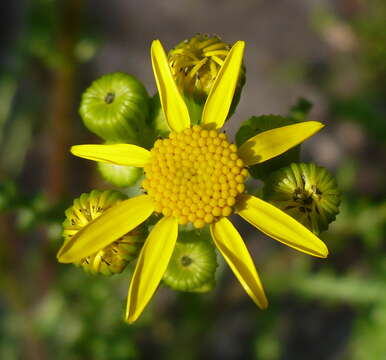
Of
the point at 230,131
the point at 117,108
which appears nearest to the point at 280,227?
the point at 117,108

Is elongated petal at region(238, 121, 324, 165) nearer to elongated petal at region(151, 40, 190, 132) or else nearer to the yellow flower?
the yellow flower

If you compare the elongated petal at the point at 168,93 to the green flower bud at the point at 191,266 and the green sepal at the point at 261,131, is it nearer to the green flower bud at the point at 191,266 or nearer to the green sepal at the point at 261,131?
the green sepal at the point at 261,131

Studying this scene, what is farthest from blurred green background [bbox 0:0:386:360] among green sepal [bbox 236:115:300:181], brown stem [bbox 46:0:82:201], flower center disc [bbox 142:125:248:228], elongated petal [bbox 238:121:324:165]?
flower center disc [bbox 142:125:248:228]

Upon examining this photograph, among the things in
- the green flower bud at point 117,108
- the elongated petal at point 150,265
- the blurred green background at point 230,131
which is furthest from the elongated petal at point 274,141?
the blurred green background at point 230,131

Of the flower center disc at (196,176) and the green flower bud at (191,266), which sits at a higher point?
the flower center disc at (196,176)

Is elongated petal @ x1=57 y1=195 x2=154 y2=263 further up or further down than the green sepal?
further down

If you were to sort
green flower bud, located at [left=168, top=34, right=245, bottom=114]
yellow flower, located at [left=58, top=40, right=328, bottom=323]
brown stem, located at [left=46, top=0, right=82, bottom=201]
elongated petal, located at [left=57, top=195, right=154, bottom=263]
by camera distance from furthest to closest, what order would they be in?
1. brown stem, located at [left=46, top=0, right=82, bottom=201]
2. green flower bud, located at [left=168, top=34, right=245, bottom=114]
3. yellow flower, located at [left=58, top=40, right=328, bottom=323]
4. elongated petal, located at [left=57, top=195, right=154, bottom=263]

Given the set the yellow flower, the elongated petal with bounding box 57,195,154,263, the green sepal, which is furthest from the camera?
the green sepal
